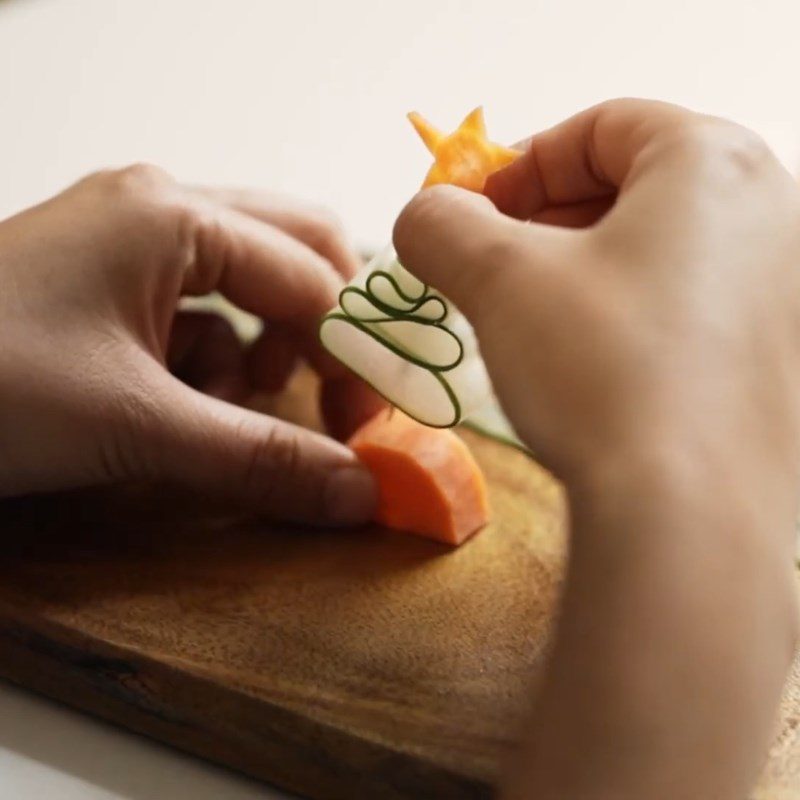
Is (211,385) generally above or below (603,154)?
below

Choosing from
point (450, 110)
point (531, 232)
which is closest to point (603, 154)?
point (531, 232)

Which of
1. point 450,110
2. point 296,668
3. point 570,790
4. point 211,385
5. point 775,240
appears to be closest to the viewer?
point 570,790

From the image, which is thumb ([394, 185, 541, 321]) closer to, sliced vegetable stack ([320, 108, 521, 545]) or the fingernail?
sliced vegetable stack ([320, 108, 521, 545])

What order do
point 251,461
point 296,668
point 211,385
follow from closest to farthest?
point 296,668
point 251,461
point 211,385


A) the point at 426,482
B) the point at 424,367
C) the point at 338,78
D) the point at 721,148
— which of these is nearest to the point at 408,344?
the point at 424,367

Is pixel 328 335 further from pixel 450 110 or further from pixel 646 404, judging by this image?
pixel 450 110

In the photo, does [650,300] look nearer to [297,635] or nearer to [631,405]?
[631,405]
